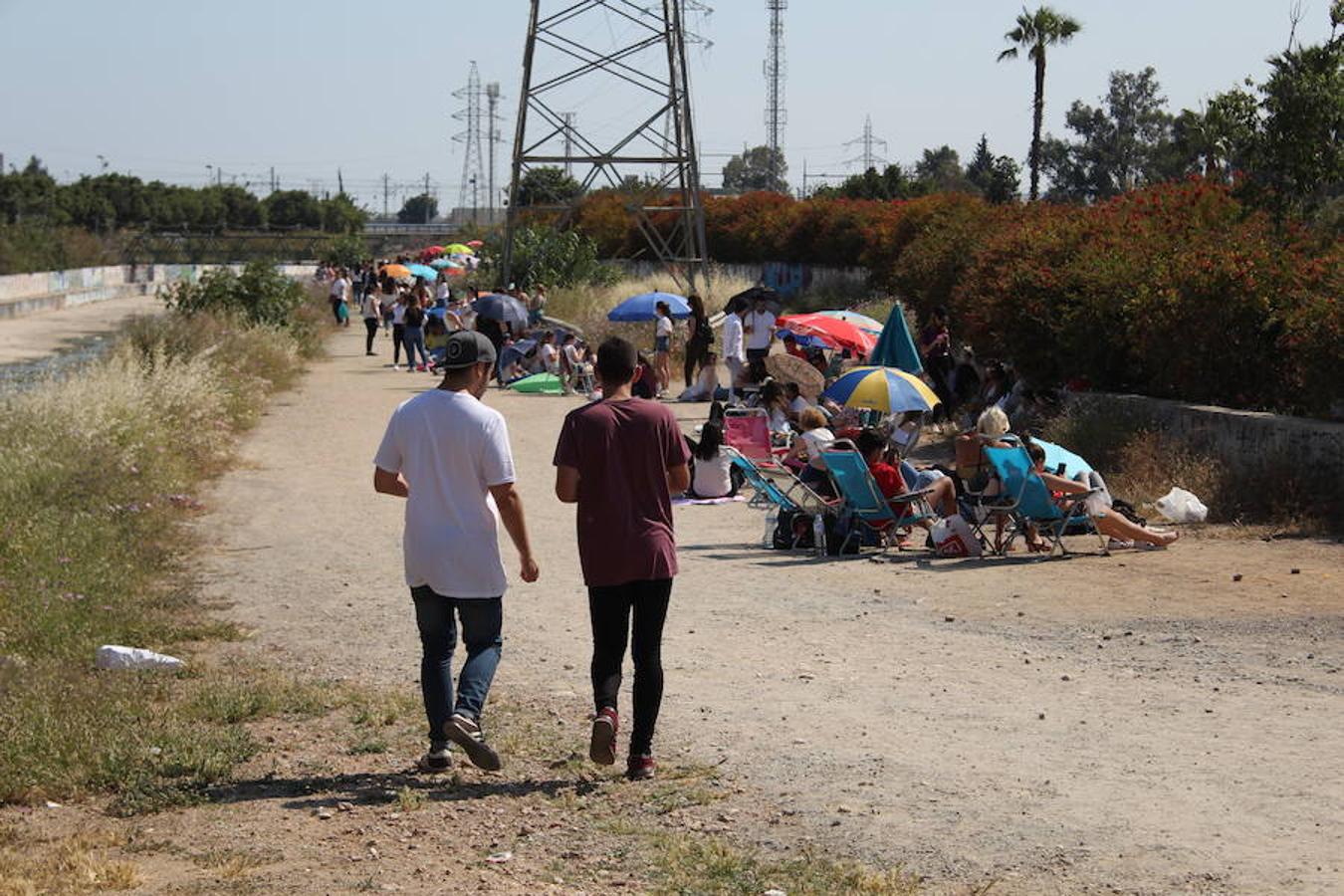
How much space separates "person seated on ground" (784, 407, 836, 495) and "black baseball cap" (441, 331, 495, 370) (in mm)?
6859

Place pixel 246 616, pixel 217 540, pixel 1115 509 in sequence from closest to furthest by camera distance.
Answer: pixel 246 616, pixel 1115 509, pixel 217 540

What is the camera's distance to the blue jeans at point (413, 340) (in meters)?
32.8

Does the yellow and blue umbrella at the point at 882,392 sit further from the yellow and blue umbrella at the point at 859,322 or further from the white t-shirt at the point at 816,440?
the yellow and blue umbrella at the point at 859,322

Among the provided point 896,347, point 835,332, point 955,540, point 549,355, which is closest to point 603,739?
point 955,540

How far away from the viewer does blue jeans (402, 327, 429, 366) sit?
32844 mm

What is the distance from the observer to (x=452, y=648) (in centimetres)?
708

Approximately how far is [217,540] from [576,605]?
172 inches

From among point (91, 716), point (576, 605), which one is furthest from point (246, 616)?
point (91, 716)

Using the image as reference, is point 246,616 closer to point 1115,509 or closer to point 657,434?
point 657,434

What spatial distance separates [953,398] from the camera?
21.8 m

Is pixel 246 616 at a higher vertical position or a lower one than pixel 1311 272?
lower

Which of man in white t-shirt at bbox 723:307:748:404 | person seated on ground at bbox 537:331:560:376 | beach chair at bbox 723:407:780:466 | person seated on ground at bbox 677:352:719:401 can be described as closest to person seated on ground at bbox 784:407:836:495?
beach chair at bbox 723:407:780:466

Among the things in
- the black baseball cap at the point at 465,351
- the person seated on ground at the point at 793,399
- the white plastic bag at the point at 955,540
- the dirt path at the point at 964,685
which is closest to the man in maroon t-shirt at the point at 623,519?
the black baseball cap at the point at 465,351

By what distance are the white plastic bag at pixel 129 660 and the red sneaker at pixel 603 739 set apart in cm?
320
